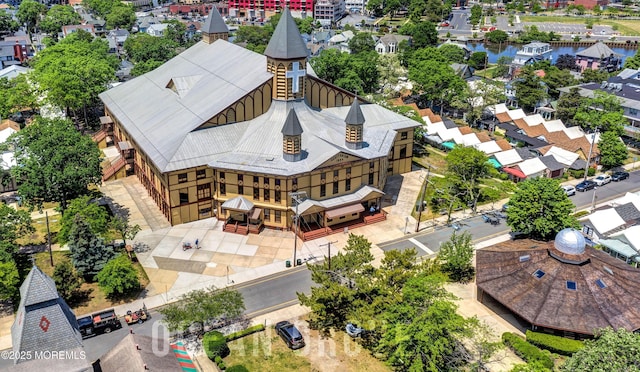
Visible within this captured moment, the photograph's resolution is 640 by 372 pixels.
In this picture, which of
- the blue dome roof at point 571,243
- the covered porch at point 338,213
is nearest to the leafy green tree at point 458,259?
the blue dome roof at point 571,243

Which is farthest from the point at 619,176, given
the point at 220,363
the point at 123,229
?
the point at 123,229

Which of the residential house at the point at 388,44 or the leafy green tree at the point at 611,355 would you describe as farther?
the residential house at the point at 388,44

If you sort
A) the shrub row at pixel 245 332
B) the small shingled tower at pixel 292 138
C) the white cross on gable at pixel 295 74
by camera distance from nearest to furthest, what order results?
the shrub row at pixel 245 332
the small shingled tower at pixel 292 138
the white cross on gable at pixel 295 74

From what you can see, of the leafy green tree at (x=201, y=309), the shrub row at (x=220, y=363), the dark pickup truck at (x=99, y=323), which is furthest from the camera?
the dark pickup truck at (x=99, y=323)

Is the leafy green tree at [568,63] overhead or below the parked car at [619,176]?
overhead

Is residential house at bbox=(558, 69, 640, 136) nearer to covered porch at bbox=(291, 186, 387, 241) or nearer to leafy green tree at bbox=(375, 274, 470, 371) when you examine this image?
covered porch at bbox=(291, 186, 387, 241)

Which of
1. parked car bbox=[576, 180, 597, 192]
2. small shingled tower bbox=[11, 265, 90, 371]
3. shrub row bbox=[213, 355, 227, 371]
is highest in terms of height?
small shingled tower bbox=[11, 265, 90, 371]

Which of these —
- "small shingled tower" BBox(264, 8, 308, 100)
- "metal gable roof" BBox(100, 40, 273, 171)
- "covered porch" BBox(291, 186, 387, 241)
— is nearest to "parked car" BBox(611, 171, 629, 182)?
"covered porch" BBox(291, 186, 387, 241)

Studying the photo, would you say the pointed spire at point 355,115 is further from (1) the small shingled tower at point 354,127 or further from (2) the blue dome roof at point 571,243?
(2) the blue dome roof at point 571,243

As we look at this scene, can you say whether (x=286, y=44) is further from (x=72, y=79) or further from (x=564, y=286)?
(x=72, y=79)
